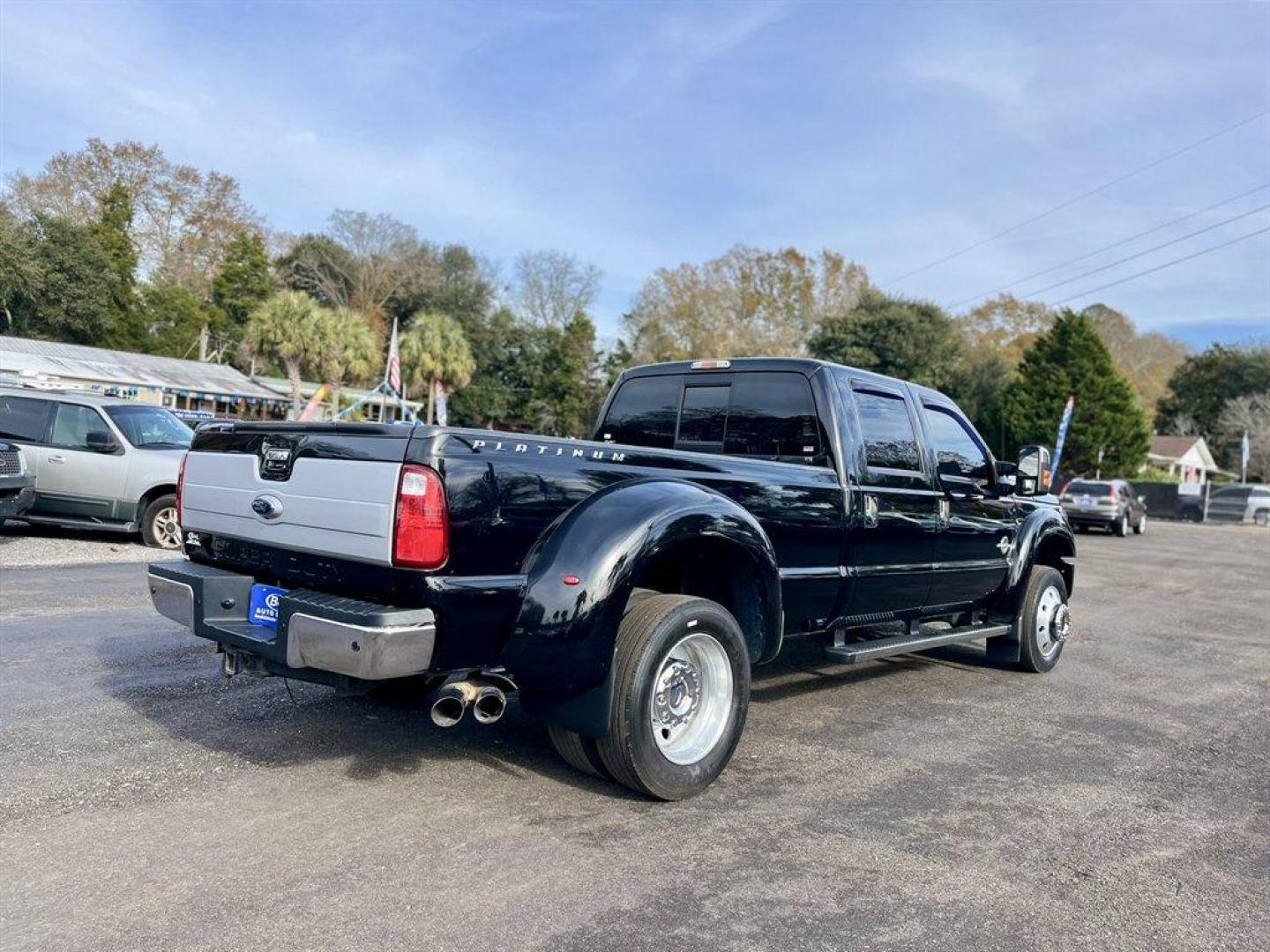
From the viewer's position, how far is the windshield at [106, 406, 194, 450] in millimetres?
11250

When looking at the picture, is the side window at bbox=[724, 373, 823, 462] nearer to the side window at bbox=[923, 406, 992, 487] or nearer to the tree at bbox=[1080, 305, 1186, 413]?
the side window at bbox=[923, 406, 992, 487]

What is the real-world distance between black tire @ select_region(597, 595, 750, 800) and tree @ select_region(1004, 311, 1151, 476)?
127ft

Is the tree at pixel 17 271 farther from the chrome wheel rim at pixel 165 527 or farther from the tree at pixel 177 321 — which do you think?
the chrome wheel rim at pixel 165 527

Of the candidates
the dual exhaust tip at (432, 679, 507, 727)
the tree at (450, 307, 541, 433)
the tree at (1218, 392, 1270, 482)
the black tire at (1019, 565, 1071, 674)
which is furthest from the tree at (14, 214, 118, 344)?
the tree at (1218, 392, 1270, 482)

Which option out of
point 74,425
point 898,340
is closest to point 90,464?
point 74,425

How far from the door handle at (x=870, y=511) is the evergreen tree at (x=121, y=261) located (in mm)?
51607

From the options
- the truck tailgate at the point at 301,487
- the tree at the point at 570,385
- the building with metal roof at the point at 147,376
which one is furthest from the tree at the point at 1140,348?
the truck tailgate at the point at 301,487

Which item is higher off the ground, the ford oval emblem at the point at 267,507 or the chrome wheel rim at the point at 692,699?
the ford oval emblem at the point at 267,507

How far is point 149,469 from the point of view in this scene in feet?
36.4

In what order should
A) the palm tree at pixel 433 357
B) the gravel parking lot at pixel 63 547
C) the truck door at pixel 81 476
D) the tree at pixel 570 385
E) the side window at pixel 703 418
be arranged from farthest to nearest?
1. the tree at pixel 570 385
2. the palm tree at pixel 433 357
3. the truck door at pixel 81 476
4. the gravel parking lot at pixel 63 547
5. the side window at pixel 703 418

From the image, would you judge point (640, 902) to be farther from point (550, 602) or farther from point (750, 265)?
point (750, 265)

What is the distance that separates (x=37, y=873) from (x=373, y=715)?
1970 mm

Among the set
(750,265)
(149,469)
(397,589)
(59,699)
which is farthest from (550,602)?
(750,265)

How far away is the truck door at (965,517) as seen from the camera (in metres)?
6.01
